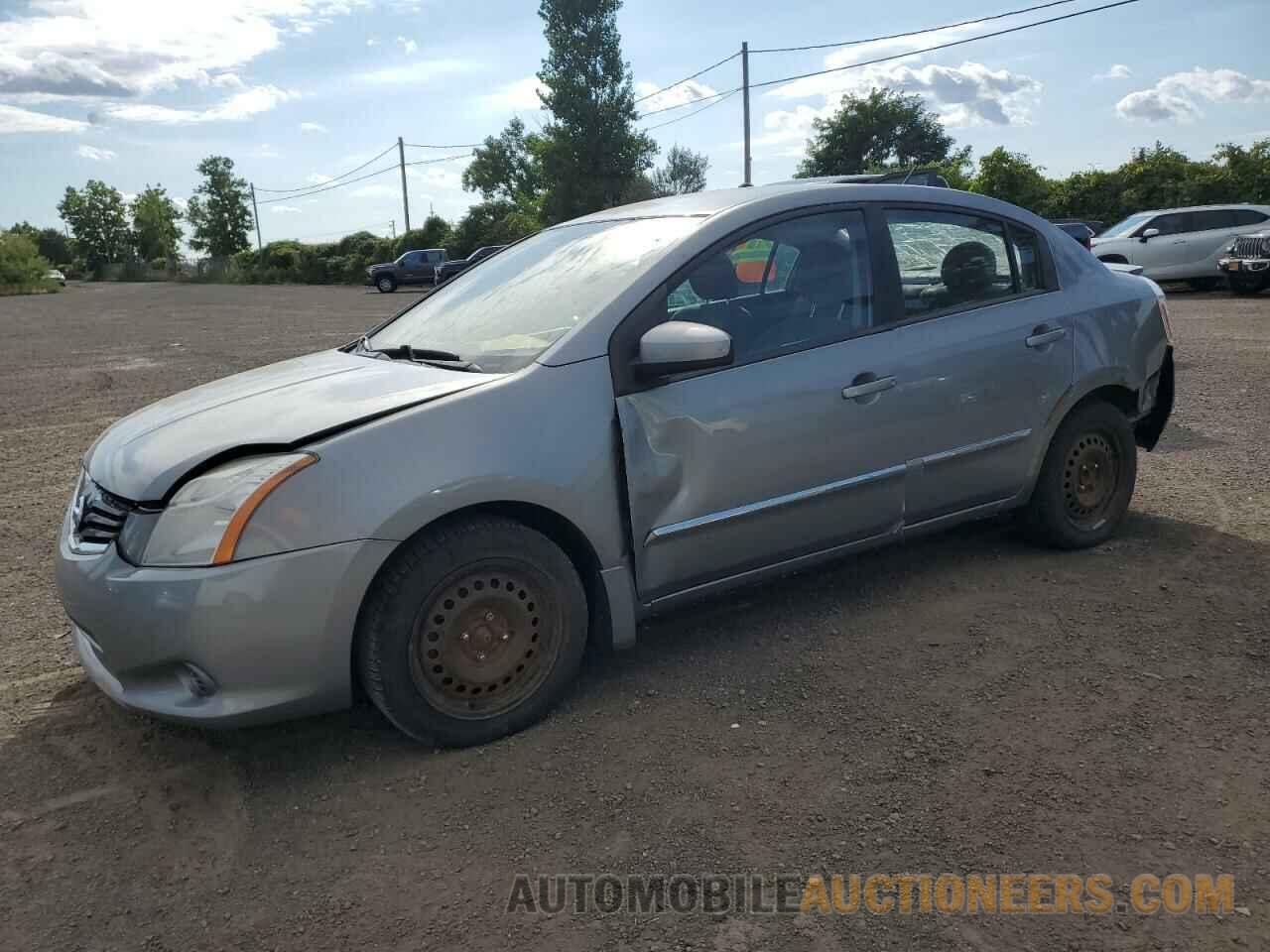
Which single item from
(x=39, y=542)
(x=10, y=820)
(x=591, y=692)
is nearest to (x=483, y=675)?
(x=591, y=692)

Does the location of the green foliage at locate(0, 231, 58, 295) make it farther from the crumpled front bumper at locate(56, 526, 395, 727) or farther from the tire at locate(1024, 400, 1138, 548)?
the tire at locate(1024, 400, 1138, 548)

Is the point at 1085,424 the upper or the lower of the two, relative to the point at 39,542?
upper

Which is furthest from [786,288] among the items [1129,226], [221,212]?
[221,212]

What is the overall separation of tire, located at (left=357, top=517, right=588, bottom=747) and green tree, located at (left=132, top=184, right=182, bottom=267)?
11697 cm

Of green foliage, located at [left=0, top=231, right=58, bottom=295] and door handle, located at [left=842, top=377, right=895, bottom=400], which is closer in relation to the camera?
door handle, located at [left=842, top=377, right=895, bottom=400]

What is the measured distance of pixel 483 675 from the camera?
3092 millimetres

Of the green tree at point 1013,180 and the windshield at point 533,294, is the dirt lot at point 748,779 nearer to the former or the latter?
the windshield at point 533,294

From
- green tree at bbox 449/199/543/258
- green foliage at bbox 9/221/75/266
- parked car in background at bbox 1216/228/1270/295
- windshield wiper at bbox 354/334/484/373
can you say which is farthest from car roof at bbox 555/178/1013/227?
green foliage at bbox 9/221/75/266

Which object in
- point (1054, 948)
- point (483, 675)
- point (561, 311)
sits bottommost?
point (1054, 948)

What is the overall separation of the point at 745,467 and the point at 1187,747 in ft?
5.11

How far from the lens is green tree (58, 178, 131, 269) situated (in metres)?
108

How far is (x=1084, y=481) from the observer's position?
4.51m

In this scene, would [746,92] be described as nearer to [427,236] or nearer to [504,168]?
[427,236]

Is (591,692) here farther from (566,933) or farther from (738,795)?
(566,933)
